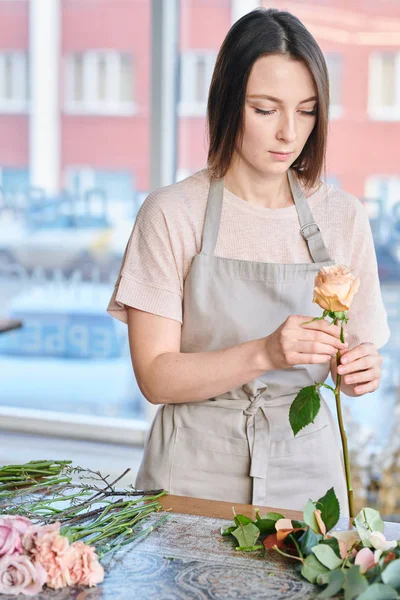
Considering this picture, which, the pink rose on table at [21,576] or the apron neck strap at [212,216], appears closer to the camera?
the pink rose on table at [21,576]

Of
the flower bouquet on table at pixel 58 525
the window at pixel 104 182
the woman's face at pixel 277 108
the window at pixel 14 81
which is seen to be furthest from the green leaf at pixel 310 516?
the window at pixel 14 81

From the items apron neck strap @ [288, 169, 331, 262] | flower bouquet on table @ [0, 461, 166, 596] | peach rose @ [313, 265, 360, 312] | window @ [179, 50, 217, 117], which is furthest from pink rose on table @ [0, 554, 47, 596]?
window @ [179, 50, 217, 117]

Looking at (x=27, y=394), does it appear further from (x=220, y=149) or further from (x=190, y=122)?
(x=220, y=149)

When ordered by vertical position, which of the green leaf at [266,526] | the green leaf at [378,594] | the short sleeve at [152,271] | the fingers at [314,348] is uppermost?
the short sleeve at [152,271]

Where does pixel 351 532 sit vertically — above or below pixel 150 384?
below

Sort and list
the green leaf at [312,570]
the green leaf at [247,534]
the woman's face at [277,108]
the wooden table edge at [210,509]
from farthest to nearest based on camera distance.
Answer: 1. the woman's face at [277,108]
2. the wooden table edge at [210,509]
3. the green leaf at [247,534]
4. the green leaf at [312,570]

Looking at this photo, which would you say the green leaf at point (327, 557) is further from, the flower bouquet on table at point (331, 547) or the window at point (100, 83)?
the window at point (100, 83)

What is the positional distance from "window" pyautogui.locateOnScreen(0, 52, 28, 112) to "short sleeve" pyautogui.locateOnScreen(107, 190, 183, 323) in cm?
288

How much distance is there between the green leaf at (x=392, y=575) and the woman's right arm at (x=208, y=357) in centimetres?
43

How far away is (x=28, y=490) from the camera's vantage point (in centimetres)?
145

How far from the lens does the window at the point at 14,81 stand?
174 inches

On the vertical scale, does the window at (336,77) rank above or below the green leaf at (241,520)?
above

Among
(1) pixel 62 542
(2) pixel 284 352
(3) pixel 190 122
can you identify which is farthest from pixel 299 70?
(3) pixel 190 122

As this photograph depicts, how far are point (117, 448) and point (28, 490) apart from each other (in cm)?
296
